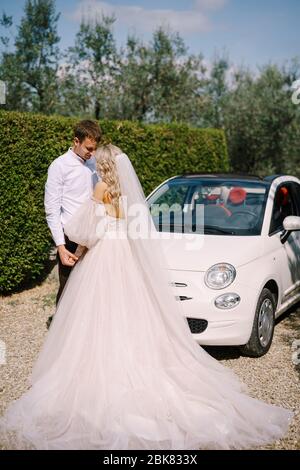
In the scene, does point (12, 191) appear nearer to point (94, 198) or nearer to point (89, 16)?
point (94, 198)

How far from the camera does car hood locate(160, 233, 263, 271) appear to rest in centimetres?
468

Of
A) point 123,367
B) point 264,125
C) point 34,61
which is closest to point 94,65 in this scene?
point 34,61

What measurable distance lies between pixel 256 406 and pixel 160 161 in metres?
7.26

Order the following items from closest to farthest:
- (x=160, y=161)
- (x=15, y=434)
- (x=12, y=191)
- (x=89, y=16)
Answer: (x=15, y=434), (x=12, y=191), (x=160, y=161), (x=89, y=16)

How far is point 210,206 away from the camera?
576 cm

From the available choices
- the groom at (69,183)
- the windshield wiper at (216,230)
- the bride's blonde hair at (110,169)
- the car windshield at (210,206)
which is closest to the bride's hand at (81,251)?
the groom at (69,183)

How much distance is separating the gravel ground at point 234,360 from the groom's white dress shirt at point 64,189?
1321 mm

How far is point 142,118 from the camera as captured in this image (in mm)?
17172

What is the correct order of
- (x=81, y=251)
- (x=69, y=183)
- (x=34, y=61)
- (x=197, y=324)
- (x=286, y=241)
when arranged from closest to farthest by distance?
1. (x=81, y=251)
2. (x=197, y=324)
3. (x=69, y=183)
4. (x=286, y=241)
5. (x=34, y=61)

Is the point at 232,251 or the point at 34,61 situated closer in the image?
the point at 232,251

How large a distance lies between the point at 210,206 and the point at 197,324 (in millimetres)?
1704

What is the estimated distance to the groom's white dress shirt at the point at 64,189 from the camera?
4562mm

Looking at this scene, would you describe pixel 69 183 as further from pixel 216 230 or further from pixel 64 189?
pixel 216 230
